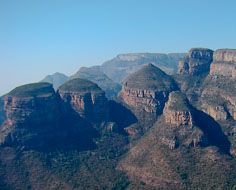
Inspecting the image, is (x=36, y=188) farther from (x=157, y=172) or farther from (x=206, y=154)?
(x=206, y=154)

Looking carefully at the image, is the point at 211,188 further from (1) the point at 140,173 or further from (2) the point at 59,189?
(2) the point at 59,189

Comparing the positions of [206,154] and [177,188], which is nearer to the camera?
[177,188]

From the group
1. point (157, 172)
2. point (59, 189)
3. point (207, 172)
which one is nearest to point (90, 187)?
point (59, 189)

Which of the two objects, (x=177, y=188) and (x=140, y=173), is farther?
(x=140, y=173)

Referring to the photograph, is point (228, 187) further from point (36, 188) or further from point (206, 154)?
point (36, 188)

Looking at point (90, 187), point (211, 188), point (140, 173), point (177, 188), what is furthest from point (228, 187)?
point (90, 187)

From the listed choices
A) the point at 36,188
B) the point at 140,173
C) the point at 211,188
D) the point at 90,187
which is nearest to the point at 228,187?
the point at 211,188

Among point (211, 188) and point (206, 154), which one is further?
point (206, 154)
